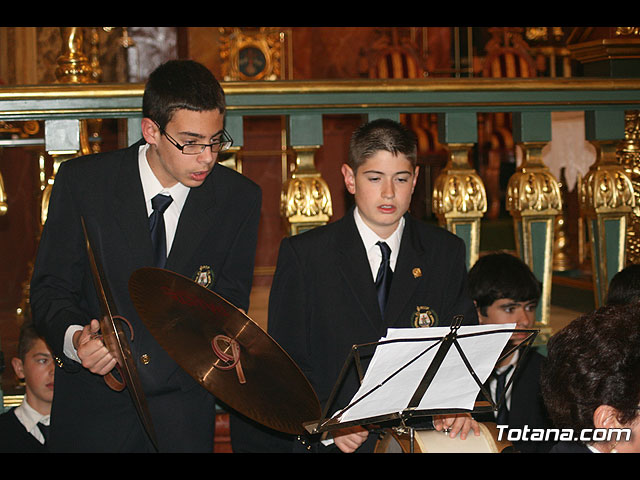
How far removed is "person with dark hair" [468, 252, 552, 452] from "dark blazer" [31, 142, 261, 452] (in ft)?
4.12

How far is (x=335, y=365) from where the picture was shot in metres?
2.94

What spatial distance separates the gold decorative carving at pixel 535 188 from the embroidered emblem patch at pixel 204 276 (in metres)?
1.38

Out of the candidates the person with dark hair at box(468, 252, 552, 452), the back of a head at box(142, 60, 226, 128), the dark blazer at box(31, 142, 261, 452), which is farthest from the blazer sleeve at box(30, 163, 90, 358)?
the person with dark hair at box(468, 252, 552, 452)

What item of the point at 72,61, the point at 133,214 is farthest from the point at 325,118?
the point at 133,214

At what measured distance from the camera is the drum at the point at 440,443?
233cm

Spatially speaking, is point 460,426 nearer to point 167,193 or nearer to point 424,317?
point 424,317

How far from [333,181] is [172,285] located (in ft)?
20.0

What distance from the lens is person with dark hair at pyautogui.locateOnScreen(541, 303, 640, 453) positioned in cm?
205

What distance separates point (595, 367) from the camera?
2.07 meters

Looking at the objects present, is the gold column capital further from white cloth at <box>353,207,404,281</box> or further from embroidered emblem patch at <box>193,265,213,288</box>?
white cloth at <box>353,207,404,281</box>

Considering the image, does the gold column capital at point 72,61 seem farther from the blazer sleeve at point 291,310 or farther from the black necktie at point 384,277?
the black necktie at point 384,277

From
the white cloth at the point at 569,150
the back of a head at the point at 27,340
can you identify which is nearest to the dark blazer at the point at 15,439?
the back of a head at the point at 27,340

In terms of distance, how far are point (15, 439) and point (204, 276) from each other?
1060 millimetres

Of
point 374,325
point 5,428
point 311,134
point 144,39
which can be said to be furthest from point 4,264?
point 374,325
